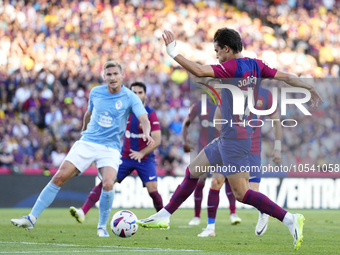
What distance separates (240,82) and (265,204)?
51.2 inches

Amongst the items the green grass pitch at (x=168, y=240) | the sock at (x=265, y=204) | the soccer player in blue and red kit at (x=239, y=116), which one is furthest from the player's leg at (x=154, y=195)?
the sock at (x=265, y=204)

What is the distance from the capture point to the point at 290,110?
1777 cm

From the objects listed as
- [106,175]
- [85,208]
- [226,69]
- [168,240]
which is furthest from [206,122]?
[226,69]

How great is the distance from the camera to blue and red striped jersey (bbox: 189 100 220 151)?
9.76 meters

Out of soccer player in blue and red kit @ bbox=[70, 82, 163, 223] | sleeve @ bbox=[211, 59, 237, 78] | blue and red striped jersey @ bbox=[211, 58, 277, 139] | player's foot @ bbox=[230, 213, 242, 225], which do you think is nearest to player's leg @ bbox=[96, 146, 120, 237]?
soccer player in blue and red kit @ bbox=[70, 82, 163, 223]

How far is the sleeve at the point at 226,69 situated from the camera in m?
5.69

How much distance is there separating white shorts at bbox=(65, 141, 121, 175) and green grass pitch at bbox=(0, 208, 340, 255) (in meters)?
0.98

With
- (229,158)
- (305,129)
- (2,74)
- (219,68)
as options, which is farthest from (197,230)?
(2,74)

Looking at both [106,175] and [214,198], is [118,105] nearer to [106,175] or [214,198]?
[106,175]

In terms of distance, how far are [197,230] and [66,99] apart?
949cm

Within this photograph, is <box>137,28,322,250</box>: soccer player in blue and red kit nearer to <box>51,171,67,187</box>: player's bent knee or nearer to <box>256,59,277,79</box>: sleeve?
<box>256,59,277,79</box>: sleeve

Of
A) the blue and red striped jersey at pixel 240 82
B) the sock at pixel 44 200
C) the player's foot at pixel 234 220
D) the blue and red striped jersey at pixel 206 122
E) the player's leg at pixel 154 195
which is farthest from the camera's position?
the player's foot at pixel 234 220

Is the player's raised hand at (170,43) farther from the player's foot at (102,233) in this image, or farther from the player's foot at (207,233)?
the player's foot at (207,233)

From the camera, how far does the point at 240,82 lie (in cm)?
602
